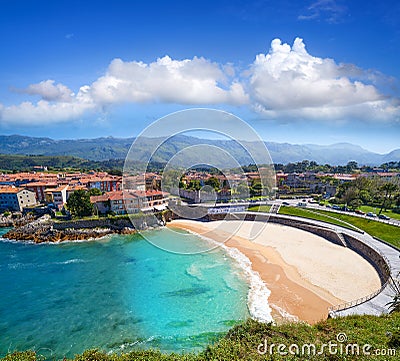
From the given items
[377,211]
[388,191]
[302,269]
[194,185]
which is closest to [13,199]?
[194,185]

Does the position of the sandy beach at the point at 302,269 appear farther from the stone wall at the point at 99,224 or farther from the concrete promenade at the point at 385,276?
the stone wall at the point at 99,224

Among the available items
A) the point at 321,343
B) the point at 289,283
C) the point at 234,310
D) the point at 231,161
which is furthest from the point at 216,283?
the point at 321,343

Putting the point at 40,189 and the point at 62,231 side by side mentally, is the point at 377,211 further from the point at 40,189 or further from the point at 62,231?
the point at 40,189

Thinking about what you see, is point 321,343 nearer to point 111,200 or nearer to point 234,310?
point 234,310

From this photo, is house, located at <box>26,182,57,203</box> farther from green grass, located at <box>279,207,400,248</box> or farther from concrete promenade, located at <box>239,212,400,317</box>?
green grass, located at <box>279,207,400,248</box>

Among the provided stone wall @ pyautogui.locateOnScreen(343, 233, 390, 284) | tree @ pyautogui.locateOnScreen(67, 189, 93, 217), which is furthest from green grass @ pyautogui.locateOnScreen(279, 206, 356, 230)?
tree @ pyautogui.locateOnScreen(67, 189, 93, 217)

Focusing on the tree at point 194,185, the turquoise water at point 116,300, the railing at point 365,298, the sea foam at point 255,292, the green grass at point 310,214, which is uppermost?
the tree at point 194,185

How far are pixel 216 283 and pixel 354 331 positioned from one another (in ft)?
27.0

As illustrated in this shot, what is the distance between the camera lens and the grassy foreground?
611 cm

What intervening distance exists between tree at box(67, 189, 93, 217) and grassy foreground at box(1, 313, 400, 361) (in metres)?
22.0

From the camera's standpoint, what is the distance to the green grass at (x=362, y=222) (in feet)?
59.3

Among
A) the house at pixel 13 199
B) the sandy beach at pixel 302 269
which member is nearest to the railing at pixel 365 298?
the sandy beach at pixel 302 269

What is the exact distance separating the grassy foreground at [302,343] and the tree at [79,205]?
72.2 ft

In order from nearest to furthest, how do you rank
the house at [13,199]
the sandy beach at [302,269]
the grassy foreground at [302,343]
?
the grassy foreground at [302,343] → the sandy beach at [302,269] → the house at [13,199]
